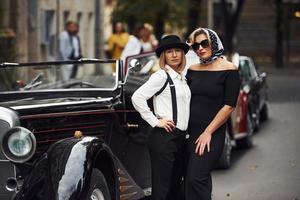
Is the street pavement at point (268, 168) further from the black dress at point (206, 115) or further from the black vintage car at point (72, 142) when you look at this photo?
the black dress at point (206, 115)

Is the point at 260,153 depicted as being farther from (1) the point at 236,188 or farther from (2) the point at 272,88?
(2) the point at 272,88

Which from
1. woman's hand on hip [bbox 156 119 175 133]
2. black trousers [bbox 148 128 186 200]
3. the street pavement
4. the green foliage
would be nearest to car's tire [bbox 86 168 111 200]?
black trousers [bbox 148 128 186 200]

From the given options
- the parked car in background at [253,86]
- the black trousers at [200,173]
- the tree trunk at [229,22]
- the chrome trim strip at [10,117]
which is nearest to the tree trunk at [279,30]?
the tree trunk at [229,22]

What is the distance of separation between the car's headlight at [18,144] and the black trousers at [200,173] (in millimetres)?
1253

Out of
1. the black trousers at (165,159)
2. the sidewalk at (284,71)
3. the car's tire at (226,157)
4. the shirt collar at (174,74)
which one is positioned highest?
the shirt collar at (174,74)

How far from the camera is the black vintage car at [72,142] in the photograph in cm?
711

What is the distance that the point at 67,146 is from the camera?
736 centimetres

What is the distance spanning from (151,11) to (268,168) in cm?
2515

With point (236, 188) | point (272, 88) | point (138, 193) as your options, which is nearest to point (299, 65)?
point (272, 88)

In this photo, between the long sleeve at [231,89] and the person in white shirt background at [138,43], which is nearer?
the long sleeve at [231,89]

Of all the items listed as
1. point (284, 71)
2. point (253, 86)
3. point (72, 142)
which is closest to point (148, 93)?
point (72, 142)

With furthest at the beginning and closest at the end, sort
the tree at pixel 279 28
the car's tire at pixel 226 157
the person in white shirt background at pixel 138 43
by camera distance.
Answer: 1. the tree at pixel 279 28
2. the person in white shirt background at pixel 138 43
3. the car's tire at pixel 226 157

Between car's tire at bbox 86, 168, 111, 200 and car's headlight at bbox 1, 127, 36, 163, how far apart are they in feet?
1.71

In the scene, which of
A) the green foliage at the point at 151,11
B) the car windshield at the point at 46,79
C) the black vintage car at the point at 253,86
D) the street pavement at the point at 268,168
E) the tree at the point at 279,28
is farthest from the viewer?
the tree at the point at 279,28
